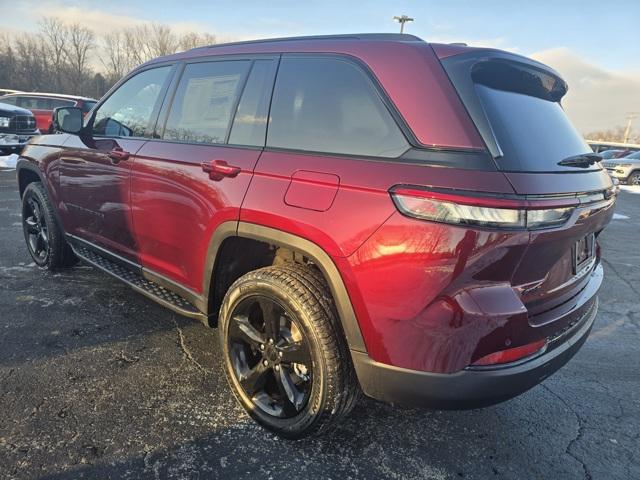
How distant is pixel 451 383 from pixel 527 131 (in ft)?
3.59

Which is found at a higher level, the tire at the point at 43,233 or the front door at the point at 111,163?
the front door at the point at 111,163

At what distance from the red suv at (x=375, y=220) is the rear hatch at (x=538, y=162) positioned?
11 millimetres

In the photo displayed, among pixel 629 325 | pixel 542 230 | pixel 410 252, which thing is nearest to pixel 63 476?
pixel 410 252

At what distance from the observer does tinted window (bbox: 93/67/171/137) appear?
318 centimetres

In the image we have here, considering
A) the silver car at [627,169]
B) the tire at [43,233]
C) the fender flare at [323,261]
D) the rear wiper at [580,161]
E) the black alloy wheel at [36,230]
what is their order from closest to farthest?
the fender flare at [323,261], the rear wiper at [580,161], the tire at [43,233], the black alloy wheel at [36,230], the silver car at [627,169]

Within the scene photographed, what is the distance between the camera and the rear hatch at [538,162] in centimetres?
175

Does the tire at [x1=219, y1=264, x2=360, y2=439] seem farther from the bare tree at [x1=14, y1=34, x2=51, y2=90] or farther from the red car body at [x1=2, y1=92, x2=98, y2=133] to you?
the bare tree at [x1=14, y1=34, x2=51, y2=90]

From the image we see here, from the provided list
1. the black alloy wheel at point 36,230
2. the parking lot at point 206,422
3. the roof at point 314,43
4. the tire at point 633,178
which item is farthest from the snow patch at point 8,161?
the tire at point 633,178

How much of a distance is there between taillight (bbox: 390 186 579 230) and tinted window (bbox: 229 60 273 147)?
977 millimetres

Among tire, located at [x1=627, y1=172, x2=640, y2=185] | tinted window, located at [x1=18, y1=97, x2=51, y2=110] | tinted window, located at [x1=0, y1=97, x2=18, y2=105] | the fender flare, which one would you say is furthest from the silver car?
tinted window, located at [x1=0, y1=97, x2=18, y2=105]

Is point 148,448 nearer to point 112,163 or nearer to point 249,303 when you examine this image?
point 249,303

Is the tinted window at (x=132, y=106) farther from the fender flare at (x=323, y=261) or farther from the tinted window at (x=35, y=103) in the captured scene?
the tinted window at (x=35, y=103)

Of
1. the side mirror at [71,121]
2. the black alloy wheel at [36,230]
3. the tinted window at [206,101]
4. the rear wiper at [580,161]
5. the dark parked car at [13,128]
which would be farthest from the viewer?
→ the dark parked car at [13,128]

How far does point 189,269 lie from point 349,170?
4.22 ft
